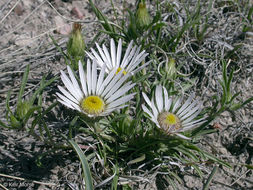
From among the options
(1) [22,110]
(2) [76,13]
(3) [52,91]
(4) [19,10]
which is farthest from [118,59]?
(4) [19,10]

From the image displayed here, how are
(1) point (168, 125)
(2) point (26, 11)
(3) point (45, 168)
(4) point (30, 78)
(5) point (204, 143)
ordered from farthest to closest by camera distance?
(2) point (26, 11)
(4) point (30, 78)
(5) point (204, 143)
(3) point (45, 168)
(1) point (168, 125)

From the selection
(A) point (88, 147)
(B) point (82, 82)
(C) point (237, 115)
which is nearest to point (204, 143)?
(C) point (237, 115)

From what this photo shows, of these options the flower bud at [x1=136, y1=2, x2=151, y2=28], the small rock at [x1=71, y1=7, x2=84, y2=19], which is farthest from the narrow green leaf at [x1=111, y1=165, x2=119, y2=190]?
the small rock at [x1=71, y1=7, x2=84, y2=19]

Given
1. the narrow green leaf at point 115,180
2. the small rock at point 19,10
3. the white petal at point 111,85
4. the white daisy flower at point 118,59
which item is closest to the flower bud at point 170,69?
the white daisy flower at point 118,59

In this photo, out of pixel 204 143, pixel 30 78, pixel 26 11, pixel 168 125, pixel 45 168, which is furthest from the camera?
pixel 26 11

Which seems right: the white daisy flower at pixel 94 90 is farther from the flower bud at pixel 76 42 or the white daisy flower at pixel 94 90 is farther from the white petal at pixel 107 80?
the flower bud at pixel 76 42

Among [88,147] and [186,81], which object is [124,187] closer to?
[88,147]

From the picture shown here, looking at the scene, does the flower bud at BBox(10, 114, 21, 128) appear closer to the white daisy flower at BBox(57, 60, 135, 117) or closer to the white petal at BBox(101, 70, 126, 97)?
the white daisy flower at BBox(57, 60, 135, 117)
